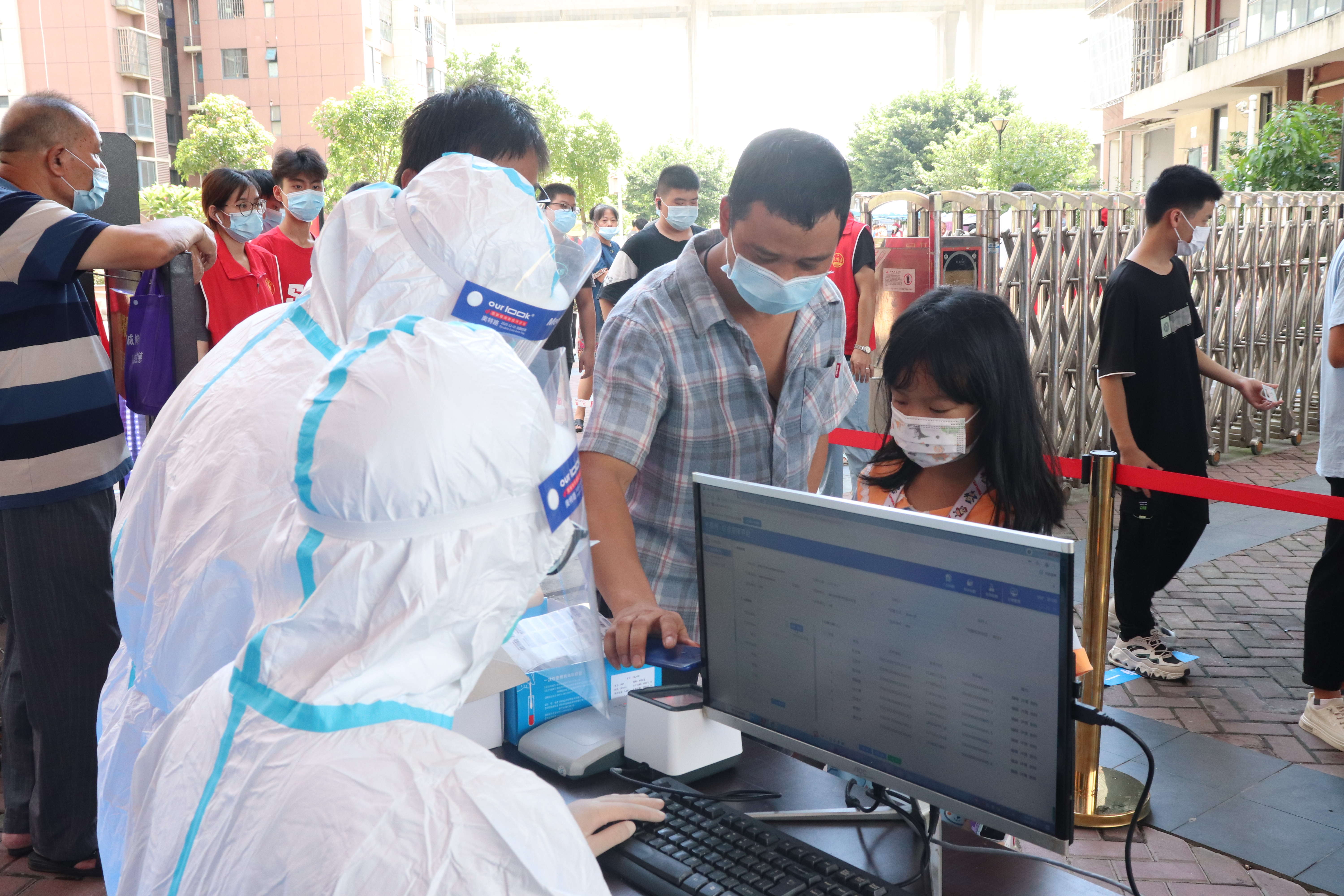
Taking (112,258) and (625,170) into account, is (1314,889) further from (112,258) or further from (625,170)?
(625,170)

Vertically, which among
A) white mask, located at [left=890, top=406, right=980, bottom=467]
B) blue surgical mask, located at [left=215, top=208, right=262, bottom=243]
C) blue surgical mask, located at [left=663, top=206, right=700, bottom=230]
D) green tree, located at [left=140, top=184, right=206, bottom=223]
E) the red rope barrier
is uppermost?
green tree, located at [left=140, top=184, right=206, bottom=223]

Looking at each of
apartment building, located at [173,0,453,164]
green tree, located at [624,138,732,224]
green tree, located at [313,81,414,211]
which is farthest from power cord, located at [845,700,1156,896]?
green tree, located at [624,138,732,224]

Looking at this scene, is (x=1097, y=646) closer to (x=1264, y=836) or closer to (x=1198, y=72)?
(x=1264, y=836)

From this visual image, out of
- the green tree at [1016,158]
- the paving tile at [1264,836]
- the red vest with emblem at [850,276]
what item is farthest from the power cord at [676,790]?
the green tree at [1016,158]

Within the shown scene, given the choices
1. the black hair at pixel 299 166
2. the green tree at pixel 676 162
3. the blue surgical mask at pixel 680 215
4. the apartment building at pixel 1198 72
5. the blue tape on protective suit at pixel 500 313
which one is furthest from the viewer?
the green tree at pixel 676 162

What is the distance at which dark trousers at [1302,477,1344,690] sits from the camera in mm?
3213

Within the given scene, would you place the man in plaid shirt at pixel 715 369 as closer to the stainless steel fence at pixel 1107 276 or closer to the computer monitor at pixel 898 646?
the computer monitor at pixel 898 646

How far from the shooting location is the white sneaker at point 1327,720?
3309 mm

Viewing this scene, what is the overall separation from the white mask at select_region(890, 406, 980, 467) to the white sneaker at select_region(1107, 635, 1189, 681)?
92.7 inches

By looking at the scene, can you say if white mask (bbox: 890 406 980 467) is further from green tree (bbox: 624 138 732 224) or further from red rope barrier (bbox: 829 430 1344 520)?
green tree (bbox: 624 138 732 224)

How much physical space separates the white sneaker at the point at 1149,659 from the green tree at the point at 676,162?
42.9 m

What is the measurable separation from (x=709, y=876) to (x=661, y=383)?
1040mm

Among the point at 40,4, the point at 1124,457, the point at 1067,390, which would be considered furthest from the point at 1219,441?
the point at 40,4

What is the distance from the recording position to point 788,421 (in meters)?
2.20
